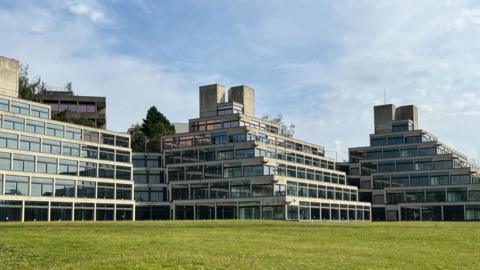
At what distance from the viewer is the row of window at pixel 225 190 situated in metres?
103

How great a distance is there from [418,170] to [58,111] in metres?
83.1

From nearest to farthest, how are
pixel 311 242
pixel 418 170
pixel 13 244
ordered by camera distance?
pixel 13 244, pixel 311 242, pixel 418 170

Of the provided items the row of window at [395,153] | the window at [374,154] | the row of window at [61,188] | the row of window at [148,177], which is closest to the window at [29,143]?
the row of window at [61,188]

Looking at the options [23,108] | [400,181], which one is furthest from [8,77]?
[400,181]

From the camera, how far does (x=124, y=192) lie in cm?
11075

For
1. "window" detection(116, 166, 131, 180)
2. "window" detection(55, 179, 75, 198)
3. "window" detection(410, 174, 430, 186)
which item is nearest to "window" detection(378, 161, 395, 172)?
"window" detection(410, 174, 430, 186)

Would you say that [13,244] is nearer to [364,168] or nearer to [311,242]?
[311,242]

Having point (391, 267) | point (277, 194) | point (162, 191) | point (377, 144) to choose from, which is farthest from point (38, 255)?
point (377, 144)

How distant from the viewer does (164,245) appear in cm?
3228

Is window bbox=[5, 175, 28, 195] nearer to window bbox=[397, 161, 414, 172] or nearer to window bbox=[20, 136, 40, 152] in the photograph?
window bbox=[20, 136, 40, 152]

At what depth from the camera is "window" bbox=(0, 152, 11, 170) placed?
296ft

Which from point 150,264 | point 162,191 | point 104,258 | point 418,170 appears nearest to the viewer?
point 150,264

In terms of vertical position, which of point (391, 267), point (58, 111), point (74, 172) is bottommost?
point (391, 267)

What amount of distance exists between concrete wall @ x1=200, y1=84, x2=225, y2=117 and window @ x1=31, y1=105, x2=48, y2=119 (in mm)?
36398
